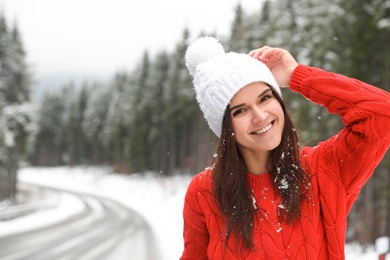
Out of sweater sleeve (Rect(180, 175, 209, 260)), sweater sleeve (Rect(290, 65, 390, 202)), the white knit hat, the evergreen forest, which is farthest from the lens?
the evergreen forest

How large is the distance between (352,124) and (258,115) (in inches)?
18.4

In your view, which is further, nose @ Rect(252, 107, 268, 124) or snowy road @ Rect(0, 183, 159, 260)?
snowy road @ Rect(0, 183, 159, 260)

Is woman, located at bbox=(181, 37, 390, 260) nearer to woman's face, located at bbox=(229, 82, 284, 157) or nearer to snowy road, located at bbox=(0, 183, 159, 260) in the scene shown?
woman's face, located at bbox=(229, 82, 284, 157)

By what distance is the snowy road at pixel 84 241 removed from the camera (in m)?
11.2

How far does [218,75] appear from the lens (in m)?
2.21

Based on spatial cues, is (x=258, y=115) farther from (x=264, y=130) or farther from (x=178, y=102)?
(x=178, y=102)

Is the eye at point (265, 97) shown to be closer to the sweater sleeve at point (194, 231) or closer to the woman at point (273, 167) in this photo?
the woman at point (273, 167)

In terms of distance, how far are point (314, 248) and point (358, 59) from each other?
16.0 m

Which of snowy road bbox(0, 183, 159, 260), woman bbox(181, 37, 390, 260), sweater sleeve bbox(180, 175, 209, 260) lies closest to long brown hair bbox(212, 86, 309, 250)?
woman bbox(181, 37, 390, 260)

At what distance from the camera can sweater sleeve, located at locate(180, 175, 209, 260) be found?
2.24 m

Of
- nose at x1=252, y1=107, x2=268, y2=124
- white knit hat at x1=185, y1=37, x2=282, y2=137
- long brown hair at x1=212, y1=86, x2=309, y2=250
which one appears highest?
white knit hat at x1=185, y1=37, x2=282, y2=137

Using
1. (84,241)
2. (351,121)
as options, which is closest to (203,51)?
(351,121)

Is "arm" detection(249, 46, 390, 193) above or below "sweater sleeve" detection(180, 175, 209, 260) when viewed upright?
above

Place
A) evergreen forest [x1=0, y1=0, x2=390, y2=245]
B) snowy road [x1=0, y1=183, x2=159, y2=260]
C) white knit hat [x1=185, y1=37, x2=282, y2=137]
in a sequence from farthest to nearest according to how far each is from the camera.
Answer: evergreen forest [x1=0, y1=0, x2=390, y2=245] < snowy road [x1=0, y1=183, x2=159, y2=260] < white knit hat [x1=185, y1=37, x2=282, y2=137]
